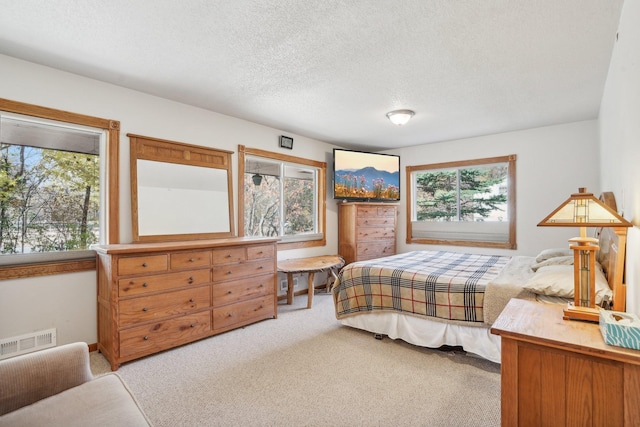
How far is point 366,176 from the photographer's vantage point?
5211 mm

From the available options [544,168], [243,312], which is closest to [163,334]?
[243,312]

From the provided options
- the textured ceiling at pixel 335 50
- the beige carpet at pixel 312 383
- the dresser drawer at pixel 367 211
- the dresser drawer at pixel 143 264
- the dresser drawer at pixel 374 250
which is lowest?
the beige carpet at pixel 312 383

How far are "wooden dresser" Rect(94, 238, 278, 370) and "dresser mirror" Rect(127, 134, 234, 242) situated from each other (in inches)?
15.4

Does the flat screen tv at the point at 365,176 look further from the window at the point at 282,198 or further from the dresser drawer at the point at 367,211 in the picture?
the window at the point at 282,198

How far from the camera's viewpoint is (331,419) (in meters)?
1.82

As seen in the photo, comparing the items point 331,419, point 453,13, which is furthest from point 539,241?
point 331,419

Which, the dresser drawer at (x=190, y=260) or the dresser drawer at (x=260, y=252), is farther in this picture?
the dresser drawer at (x=260, y=252)

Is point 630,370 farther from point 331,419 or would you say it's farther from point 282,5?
point 282,5

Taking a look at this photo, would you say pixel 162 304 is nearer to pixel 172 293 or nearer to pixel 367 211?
pixel 172 293

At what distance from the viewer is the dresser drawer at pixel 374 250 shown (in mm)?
5016

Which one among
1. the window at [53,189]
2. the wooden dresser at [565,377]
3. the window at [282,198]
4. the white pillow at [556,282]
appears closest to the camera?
the wooden dresser at [565,377]

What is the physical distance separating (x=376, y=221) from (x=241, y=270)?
2664 millimetres

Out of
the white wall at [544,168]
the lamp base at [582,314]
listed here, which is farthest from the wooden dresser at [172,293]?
the white wall at [544,168]

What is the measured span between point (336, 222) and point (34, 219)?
3885mm
